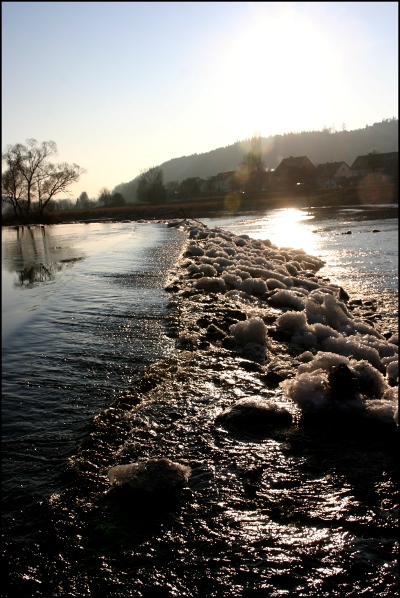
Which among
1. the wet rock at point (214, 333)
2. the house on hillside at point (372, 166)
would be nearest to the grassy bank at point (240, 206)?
the house on hillside at point (372, 166)

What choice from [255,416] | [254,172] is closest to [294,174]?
[254,172]

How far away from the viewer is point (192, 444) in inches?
123

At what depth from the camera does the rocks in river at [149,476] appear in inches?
99.7

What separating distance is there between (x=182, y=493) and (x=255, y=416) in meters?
1.06

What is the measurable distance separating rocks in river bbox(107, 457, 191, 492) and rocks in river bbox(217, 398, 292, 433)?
2.74ft

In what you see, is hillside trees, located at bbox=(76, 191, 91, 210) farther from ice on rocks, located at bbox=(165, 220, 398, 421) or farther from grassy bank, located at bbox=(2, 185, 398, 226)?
ice on rocks, located at bbox=(165, 220, 398, 421)

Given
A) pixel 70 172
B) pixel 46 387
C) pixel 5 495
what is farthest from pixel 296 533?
pixel 70 172

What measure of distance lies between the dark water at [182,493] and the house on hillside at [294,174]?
273 feet


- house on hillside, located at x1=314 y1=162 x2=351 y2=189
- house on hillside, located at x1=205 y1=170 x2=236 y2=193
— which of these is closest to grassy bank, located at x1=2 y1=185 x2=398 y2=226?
house on hillside, located at x1=314 y1=162 x2=351 y2=189

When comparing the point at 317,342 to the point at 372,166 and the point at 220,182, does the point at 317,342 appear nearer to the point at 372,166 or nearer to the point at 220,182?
the point at 372,166

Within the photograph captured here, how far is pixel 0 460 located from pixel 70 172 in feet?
135

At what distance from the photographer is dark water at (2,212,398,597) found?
6.59ft

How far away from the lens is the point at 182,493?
8.45ft

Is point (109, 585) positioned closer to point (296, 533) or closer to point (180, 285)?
point (296, 533)
